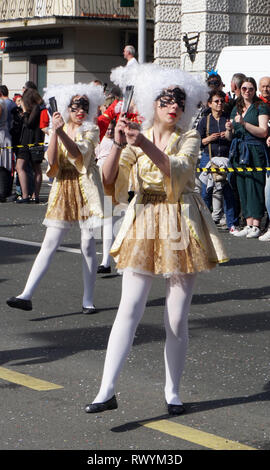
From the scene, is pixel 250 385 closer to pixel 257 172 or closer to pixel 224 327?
pixel 224 327

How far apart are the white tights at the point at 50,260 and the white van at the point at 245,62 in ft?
27.3

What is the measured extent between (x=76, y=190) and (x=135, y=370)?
7.33 ft

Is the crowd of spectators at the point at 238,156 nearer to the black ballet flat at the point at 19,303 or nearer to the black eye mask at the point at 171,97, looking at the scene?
the black ballet flat at the point at 19,303

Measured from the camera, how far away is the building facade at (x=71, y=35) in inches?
1291

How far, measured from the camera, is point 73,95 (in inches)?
320

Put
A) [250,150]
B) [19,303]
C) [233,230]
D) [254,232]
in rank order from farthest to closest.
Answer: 1. [233,230]
2. [250,150]
3. [254,232]
4. [19,303]

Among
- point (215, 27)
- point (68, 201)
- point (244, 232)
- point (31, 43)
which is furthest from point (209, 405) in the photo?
point (31, 43)

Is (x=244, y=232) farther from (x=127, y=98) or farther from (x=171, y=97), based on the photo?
(x=127, y=98)

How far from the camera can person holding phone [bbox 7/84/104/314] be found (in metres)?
7.98

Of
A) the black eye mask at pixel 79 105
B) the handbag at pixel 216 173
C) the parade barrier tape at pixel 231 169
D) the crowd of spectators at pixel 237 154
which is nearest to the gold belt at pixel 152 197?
the black eye mask at pixel 79 105

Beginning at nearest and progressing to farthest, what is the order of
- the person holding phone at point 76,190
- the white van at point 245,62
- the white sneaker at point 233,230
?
the person holding phone at point 76,190
the white sneaker at point 233,230
the white van at point 245,62

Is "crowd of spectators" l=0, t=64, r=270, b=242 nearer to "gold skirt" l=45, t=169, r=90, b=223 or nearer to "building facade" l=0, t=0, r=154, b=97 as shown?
"gold skirt" l=45, t=169, r=90, b=223

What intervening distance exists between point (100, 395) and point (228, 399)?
81 cm

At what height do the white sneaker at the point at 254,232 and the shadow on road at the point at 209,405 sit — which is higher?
the shadow on road at the point at 209,405
